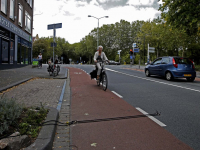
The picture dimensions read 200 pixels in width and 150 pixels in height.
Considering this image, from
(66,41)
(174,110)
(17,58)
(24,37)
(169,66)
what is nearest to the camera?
(174,110)

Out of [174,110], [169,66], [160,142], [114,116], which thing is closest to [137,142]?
[160,142]

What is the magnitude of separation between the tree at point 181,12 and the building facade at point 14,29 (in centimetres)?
1372

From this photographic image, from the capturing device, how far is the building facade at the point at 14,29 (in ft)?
59.2

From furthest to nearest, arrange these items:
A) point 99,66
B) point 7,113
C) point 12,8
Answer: point 12,8
point 99,66
point 7,113

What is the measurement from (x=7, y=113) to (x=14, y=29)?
64.3ft

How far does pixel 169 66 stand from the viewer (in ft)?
43.9

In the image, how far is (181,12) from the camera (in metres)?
16.5

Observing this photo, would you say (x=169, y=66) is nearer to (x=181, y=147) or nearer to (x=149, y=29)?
(x=181, y=147)

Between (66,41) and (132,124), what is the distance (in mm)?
96513

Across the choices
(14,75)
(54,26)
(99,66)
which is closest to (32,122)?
(99,66)

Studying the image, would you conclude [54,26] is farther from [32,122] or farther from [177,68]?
[32,122]

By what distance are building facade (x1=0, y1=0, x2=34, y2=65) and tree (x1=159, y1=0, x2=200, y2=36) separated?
13.7 meters

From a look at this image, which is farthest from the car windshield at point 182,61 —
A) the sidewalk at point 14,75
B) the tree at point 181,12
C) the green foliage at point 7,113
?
the green foliage at point 7,113

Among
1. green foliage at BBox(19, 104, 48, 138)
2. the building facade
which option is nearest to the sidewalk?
the building facade
